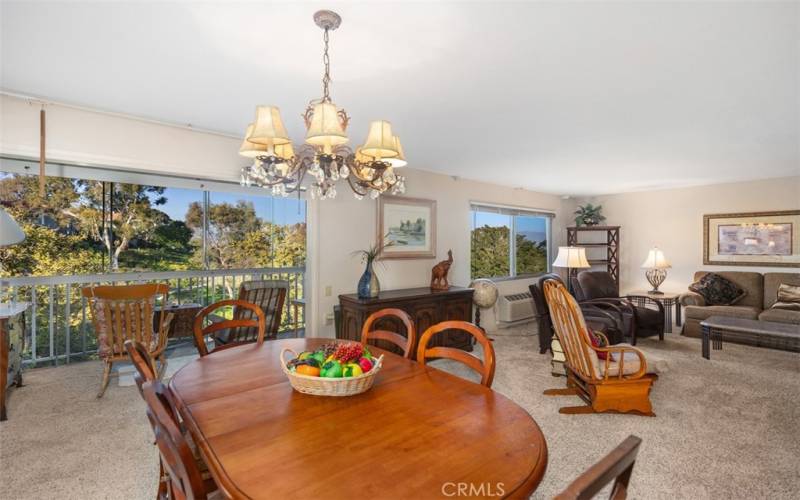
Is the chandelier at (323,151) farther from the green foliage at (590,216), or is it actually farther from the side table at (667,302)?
the green foliage at (590,216)

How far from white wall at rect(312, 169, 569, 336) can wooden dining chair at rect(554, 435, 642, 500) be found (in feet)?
11.3

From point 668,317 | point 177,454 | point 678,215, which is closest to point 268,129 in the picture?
point 177,454

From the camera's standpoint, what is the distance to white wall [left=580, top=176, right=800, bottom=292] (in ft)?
18.5

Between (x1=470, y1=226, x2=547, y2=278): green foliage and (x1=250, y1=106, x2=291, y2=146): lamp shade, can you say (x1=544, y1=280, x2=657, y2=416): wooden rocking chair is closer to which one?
(x1=250, y1=106, x2=291, y2=146): lamp shade

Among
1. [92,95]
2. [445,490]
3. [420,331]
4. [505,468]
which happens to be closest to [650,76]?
[505,468]

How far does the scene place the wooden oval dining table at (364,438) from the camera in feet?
3.10

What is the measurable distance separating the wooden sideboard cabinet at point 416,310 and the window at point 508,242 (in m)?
1.39

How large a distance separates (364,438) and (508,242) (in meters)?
5.90

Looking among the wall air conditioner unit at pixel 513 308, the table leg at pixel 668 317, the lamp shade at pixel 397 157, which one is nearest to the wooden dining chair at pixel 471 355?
the lamp shade at pixel 397 157

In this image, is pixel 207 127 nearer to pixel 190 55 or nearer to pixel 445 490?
pixel 190 55

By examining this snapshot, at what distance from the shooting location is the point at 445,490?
918 mm

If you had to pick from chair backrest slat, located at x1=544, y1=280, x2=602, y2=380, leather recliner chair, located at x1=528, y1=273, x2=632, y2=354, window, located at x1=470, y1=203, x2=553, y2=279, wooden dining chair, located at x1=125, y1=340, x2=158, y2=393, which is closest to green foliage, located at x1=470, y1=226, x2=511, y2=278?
window, located at x1=470, y1=203, x2=553, y2=279

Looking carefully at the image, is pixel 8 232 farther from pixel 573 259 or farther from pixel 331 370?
pixel 573 259

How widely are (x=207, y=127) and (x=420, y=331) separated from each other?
2.90m
